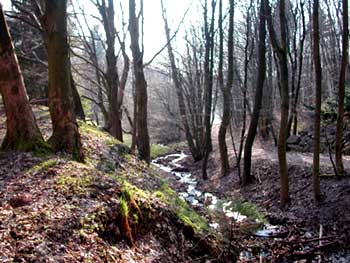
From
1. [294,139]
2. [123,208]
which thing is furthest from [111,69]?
[294,139]

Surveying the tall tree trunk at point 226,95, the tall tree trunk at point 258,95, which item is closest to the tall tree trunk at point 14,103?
the tall tree trunk at point 258,95

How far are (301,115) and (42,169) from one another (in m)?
19.6

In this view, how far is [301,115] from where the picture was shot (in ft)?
76.5

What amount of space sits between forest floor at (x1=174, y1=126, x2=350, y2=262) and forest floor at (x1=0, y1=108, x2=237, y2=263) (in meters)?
1.25

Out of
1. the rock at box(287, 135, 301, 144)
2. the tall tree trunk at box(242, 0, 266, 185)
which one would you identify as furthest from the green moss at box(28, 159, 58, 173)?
the rock at box(287, 135, 301, 144)

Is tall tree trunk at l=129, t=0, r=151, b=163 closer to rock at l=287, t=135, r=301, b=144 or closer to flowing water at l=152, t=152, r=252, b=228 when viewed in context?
flowing water at l=152, t=152, r=252, b=228

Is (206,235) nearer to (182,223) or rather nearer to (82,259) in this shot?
(182,223)

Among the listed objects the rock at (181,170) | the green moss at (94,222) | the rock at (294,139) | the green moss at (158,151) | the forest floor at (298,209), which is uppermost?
the green moss at (94,222)

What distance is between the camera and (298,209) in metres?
10.3

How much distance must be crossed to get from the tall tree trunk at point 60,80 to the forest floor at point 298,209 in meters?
3.60

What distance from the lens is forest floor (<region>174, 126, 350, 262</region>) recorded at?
699 centimetres

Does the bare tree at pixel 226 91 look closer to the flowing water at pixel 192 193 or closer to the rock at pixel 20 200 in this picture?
the flowing water at pixel 192 193

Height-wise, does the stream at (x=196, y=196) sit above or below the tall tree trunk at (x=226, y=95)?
below

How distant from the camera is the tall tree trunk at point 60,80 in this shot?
22.7 ft
